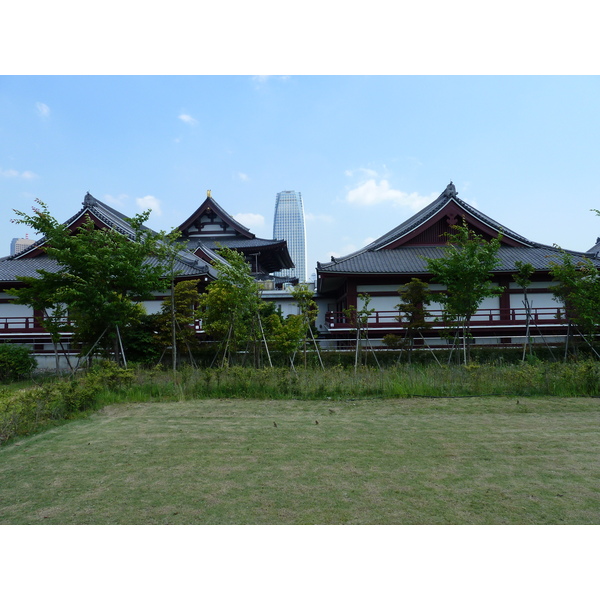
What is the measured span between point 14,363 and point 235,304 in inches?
316

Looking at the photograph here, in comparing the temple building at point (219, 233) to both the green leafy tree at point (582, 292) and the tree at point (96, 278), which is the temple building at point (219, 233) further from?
the green leafy tree at point (582, 292)

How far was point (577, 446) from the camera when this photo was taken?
592 centimetres

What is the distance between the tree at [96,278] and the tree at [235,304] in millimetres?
1780

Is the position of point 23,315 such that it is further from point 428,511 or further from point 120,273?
point 428,511

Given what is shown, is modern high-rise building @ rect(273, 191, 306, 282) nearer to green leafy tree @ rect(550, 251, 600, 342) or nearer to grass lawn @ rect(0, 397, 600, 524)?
green leafy tree @ rect(550, 251, 600, 342)

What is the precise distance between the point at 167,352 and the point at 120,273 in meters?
4.61

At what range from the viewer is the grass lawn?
A: 3.87 meters

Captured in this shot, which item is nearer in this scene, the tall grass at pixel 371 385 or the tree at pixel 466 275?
the tall grass at pixel 371 385

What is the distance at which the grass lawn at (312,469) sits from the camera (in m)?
3.87

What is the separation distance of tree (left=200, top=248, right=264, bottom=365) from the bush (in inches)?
264

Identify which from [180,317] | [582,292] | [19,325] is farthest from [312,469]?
[19,325]

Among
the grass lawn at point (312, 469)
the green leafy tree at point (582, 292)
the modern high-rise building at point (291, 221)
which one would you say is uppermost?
the modern high-rise building at point (291, 221)

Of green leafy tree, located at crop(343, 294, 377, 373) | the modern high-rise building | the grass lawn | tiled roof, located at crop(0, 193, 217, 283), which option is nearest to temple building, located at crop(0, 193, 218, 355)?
tiled roof, located at crop(0, 193, 217, 283)

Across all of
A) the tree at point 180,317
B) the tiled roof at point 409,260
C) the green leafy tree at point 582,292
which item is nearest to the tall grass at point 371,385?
the green leafy tree at point 582,292
